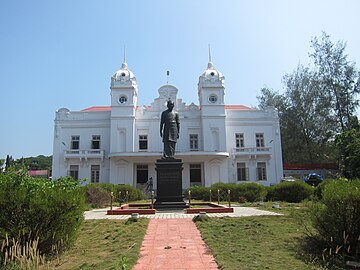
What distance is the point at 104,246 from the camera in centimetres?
613

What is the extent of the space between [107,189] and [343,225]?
13610mm

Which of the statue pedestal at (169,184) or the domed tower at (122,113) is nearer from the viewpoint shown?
the statue pedestal at (169,184)

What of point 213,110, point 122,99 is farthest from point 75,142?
point 213,110

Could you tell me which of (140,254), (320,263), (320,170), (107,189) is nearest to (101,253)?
(140,254)

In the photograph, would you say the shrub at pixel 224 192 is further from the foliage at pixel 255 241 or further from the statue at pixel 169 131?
the foliage at pixel 255 241

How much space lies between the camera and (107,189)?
1708 centimetres

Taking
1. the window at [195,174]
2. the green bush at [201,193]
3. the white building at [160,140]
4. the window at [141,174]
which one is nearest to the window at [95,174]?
the white building at [160,140]

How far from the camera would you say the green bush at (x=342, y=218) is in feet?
17.4

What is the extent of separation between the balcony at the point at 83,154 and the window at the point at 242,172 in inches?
507

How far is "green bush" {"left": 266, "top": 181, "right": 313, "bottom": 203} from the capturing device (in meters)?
16.9

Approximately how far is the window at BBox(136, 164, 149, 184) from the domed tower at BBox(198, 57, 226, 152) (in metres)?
6.04

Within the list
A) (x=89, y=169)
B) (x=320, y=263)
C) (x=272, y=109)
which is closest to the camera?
(x=320, y=263)

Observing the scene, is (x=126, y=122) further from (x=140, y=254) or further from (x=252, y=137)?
(x=140, y=254)

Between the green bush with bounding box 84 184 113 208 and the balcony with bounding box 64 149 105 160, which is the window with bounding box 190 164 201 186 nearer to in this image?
the balcony with bounding box 64 149 105 160
